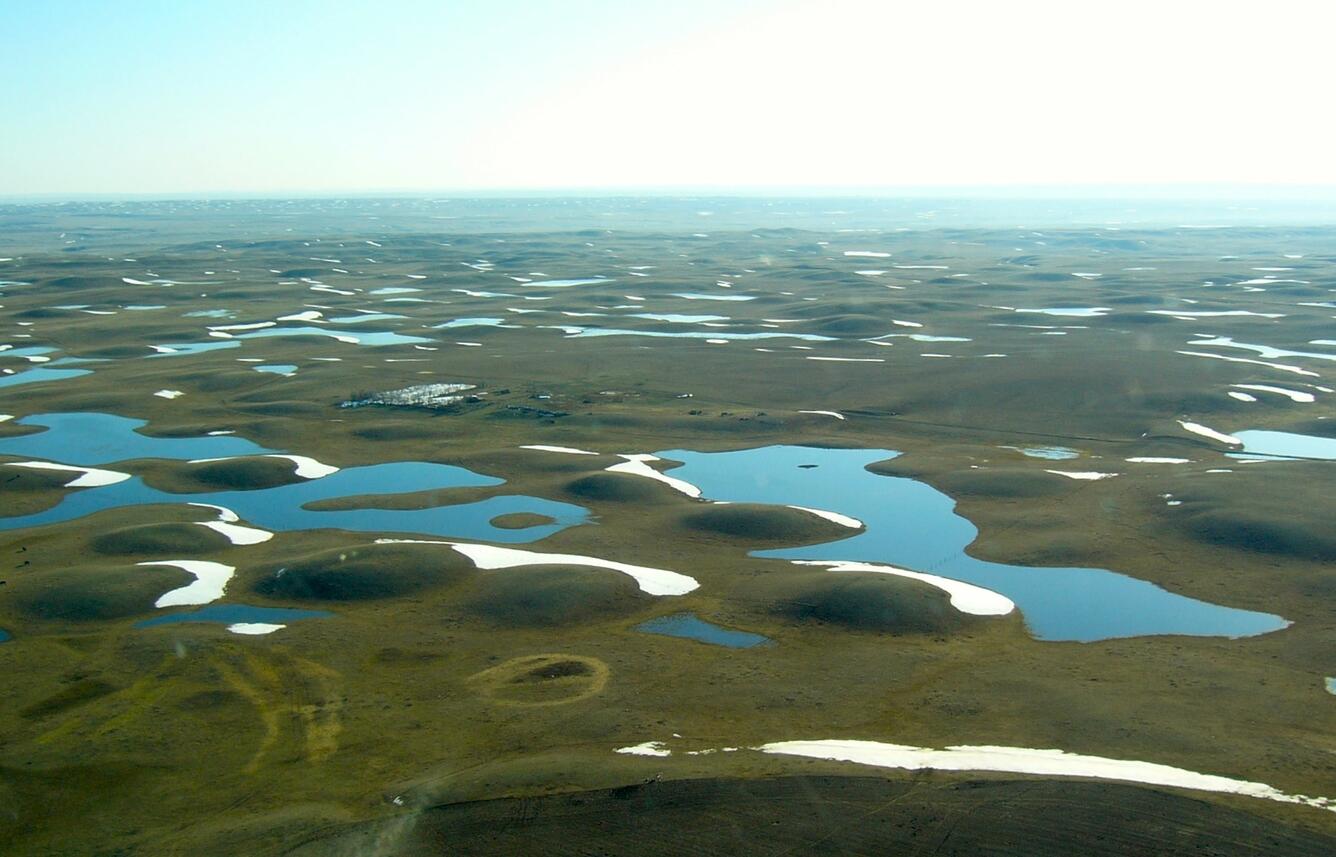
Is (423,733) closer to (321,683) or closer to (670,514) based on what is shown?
(321,683)

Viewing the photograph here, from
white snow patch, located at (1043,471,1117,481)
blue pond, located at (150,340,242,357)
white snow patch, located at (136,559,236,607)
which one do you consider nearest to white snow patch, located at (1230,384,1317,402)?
white snow patch, located at (1043,471,1117,481)

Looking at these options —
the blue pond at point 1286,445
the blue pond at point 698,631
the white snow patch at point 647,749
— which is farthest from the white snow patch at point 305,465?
the blue pond at point 1286,445

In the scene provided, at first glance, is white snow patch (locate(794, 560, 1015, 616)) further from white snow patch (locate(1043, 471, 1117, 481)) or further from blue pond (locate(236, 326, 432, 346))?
blue pond (locate(236, 326, 432, 346))

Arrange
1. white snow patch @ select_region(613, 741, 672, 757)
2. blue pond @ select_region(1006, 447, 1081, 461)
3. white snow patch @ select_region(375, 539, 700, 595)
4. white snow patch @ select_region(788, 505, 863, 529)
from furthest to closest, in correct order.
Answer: blue pond @ select_region(1006, 447, 1081, 461) → white snow patch @ select_region(788, 505, 863, 529) → white snow patch @ select_region(375, 539, 700, 595) → white snow patch @ select_region(613, 741, 672, 757)

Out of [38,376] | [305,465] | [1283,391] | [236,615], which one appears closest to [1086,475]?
[1283,391]

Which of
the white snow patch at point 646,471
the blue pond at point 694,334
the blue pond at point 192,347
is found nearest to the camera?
the white snow patch at point 646,471

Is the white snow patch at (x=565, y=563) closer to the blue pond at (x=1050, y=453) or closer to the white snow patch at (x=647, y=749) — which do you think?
the white snow patch at (x=647, y=749)

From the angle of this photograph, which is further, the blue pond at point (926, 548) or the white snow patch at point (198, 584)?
the white snow patch at point (198, 584)
